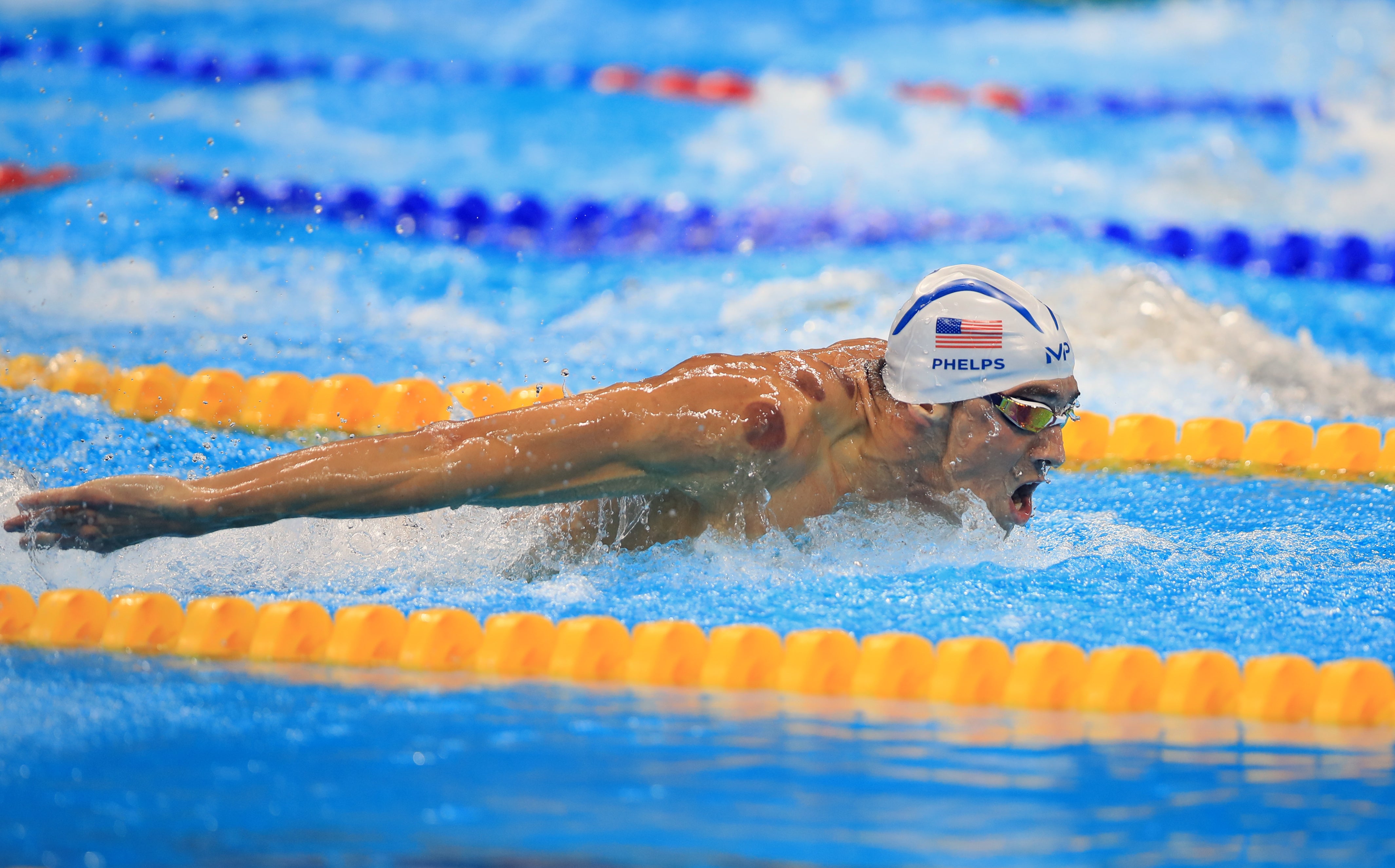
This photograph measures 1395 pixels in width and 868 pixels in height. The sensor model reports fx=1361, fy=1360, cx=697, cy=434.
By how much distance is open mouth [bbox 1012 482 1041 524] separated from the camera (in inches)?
117

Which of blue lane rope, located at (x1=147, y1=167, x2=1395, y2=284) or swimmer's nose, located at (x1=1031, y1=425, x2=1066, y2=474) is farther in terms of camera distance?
blue lane rope, located at (x1=147, y1=167, x2=1395, y2=284)

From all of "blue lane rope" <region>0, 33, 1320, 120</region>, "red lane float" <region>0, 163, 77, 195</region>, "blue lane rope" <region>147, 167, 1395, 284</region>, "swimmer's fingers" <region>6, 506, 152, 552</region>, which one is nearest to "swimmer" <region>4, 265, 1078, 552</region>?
"swimmer's fingers" <region>6, 506, 152, 552</region>

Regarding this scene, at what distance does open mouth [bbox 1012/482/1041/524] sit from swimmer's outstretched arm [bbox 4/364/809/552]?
65cm

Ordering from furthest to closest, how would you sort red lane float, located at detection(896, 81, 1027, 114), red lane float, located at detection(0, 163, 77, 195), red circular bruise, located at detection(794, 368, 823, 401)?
red lane float, located at detection(896, 81, 1027, 114) → red lane float, located at detection(0, 163, 77, 195) → red circular bruise, located at detection(794, 368, 823, 401)

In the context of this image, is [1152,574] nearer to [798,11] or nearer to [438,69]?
[438,69]

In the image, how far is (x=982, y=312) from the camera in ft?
9.43

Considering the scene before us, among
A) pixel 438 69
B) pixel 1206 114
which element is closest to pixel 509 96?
pixel 438 69

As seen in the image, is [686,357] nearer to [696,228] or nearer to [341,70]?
[696,228]

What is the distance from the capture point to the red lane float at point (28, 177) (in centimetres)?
776

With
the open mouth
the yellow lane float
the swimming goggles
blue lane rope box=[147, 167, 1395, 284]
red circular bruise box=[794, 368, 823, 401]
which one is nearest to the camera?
the yellow lane float

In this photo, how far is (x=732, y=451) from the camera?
8.54 feet

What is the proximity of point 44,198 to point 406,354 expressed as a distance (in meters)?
3.28

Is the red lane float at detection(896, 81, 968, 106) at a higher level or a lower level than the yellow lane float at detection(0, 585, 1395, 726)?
higher

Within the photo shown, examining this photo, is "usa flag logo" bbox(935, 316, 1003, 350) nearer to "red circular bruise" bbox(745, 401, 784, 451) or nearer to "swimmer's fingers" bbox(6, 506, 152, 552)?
"red circular bruise" bbox(745, 401, 784, 451)
